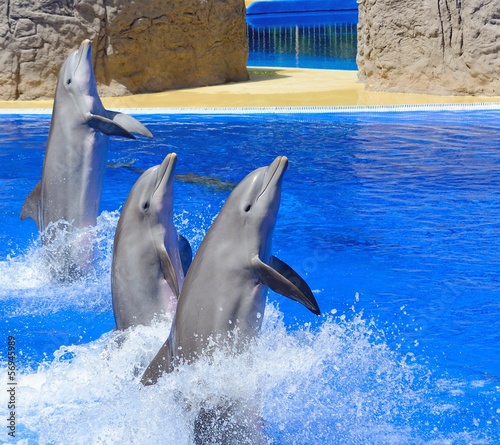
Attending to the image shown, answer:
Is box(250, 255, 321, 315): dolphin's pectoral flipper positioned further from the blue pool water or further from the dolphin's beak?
the dolphin's beak

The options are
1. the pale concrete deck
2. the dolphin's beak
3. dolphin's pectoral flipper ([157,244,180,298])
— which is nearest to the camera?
dolphin's pectoral flipper ([157,244,180,298])

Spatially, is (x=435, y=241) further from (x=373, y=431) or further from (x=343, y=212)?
Answer: (x=373, y=431)

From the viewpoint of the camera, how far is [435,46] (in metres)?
12.7

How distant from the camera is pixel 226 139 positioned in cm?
1033

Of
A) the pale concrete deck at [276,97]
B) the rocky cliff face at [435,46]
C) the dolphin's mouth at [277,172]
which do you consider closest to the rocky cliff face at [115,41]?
the pale concrete deck at [276,97]

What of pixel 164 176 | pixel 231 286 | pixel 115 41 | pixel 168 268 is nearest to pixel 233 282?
pixel 231 286

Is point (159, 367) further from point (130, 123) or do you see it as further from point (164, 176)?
point (130, 123)

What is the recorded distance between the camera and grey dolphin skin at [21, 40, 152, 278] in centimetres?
552

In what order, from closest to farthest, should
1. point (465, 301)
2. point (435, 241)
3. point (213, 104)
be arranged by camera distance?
point (465, 301)
point (435, 241)
point (213, 104)

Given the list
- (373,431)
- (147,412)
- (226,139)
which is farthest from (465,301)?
(226,139)

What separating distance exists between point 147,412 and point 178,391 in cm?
23

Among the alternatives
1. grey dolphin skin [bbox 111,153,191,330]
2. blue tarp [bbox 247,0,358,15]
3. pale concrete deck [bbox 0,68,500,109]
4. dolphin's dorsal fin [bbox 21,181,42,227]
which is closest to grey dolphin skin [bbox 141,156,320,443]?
grey dolphin skin [bbox 111,153,191,330]

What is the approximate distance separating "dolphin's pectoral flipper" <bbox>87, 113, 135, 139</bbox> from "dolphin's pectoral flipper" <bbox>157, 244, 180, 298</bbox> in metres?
1.35

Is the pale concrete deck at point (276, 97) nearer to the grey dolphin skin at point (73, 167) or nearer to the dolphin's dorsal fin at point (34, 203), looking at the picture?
the grey dolphin skin at point (73, 167)
